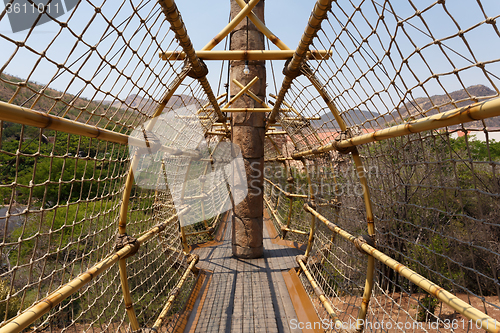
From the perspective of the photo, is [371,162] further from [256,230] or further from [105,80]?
[256,230]

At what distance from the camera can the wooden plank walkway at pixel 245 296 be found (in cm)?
253

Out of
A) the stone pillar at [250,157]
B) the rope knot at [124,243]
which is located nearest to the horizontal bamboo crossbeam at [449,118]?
the rope knot at [124,243]

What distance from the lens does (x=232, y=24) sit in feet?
6.12

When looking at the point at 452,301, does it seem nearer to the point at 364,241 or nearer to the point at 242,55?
the point at 364,241

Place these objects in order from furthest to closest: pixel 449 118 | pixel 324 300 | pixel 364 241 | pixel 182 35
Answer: pixel 324 300 < pixel 364 241 < pixel 182 35 < pixel 449 118

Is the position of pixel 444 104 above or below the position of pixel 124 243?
above

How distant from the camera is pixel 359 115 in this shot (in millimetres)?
1916

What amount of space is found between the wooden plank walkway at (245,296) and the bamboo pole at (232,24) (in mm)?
2476

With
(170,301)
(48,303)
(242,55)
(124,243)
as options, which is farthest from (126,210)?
(242,55)

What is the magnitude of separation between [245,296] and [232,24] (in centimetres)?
271

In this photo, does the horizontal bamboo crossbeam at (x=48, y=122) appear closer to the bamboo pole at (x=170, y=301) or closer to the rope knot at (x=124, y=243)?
the rope knot at (x=124, y=243)

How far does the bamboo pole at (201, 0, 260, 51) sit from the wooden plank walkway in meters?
2.48

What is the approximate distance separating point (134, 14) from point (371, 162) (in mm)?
1848

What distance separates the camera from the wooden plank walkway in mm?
2527
